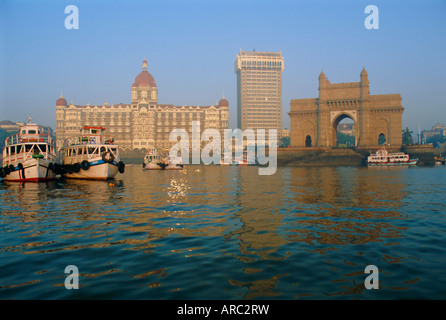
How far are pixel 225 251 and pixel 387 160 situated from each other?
2769 inches

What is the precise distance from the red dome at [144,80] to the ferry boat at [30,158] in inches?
4788

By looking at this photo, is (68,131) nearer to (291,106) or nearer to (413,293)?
(291,106)

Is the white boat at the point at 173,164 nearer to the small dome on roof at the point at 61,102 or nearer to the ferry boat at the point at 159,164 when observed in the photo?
the ferry boat at the point at 159,164

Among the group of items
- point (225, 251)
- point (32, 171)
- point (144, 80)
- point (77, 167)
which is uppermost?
point (144, 80)

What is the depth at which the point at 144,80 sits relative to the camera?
509 ft

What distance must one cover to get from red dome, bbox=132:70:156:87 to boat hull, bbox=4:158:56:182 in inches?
4961

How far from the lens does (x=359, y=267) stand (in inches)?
302

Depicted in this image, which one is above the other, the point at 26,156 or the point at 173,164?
the point at 26,156

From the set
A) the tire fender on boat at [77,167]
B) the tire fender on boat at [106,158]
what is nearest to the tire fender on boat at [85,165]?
the tire fender on boat at [77,167]

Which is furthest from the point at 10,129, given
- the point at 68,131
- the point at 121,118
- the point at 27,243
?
the point at 27,243

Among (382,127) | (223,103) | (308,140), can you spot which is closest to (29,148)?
(308,140)

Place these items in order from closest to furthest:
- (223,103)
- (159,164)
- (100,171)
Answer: (100,171), (159,164), (223,103)

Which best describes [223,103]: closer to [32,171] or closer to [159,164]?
[159,164]

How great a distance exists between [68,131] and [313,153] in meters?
106
